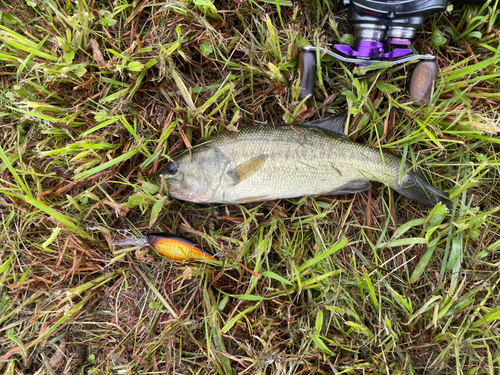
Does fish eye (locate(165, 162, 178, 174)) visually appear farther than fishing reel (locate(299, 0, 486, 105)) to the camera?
Yes

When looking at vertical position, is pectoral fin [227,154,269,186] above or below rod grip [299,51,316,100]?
below

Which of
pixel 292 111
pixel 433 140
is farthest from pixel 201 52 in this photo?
pixel 433 140

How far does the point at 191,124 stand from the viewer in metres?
2.67

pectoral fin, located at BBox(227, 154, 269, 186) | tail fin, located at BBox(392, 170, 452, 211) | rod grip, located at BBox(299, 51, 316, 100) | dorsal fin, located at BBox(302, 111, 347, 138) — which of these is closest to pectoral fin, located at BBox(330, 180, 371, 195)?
tail fin, located at BBox(392, 170, 452, 211)

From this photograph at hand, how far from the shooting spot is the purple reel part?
249cm

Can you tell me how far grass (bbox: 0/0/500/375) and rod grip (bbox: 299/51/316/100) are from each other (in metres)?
0.11

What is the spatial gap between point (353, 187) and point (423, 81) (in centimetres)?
108

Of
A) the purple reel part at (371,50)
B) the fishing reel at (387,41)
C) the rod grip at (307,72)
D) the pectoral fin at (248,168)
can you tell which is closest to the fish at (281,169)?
the pectoral fin at (248,168)

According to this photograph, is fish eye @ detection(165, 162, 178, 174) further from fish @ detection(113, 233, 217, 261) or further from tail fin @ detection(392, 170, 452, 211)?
tail fin @ detection(392, 170, 452, 211)

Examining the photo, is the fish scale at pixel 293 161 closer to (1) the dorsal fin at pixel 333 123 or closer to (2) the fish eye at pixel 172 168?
(1) the dorsal fin at pixel 333 123

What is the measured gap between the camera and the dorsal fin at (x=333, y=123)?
265 centimetres

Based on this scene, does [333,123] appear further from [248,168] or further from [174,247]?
[174,247]

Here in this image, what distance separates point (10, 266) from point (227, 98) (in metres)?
2.46

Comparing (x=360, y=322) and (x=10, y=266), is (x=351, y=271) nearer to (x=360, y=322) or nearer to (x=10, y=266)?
(x=360, y=322)
